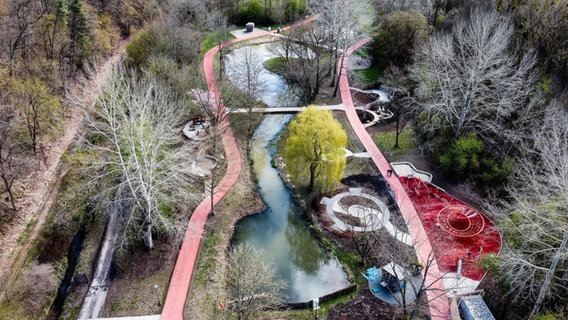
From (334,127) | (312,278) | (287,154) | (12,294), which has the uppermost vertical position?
(334,127)

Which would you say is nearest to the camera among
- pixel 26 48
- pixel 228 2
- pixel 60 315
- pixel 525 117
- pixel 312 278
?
pixel 60 315

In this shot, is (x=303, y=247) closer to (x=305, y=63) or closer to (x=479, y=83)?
(x=479, y=83)

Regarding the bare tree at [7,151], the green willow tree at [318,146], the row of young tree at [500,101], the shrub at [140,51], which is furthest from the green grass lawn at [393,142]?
the bare tree at [7,151]

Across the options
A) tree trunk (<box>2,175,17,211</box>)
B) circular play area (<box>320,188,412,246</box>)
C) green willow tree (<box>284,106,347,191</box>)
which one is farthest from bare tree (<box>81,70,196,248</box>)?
circular play area (<box>320,188,412,246</box>)

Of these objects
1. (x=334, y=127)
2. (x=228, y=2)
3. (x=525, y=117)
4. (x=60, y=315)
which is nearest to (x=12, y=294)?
(x=60, y=315)

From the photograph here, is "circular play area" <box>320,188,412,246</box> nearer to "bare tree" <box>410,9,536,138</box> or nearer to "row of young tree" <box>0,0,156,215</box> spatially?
"bare tree" <box>410,9,536,138</box>

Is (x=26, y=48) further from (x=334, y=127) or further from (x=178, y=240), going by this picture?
(x=334, y=127)
